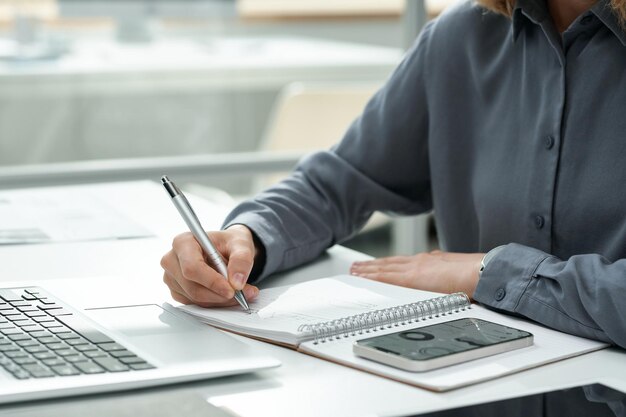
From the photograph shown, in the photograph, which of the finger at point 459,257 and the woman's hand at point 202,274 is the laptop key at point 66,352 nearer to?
the woman's hand at point 202,274

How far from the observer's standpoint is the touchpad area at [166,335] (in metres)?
0.94

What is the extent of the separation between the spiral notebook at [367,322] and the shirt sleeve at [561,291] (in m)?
0.01

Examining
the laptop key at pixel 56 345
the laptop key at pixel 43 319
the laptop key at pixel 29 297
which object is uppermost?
the laptop key at pixel 56 345

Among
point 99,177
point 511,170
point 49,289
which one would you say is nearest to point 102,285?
point 49,289

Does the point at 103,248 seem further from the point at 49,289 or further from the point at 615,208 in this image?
the point at 615,208

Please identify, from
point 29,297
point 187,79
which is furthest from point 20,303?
point 187,79

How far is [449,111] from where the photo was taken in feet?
4.81

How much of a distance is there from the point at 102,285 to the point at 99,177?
167 centimetres

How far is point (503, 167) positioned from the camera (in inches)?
53.2

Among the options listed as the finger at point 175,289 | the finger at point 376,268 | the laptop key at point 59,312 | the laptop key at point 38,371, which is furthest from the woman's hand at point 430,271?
the laptop key at point 38,371

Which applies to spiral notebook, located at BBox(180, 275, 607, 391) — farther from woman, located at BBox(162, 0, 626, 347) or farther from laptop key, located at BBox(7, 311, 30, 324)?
laptop key, located at BBox(7, 311, 30, 324)

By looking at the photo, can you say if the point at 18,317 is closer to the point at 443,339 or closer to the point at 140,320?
the point at 140,320

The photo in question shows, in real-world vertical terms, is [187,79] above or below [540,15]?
below

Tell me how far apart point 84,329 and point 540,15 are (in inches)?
26.9
